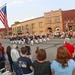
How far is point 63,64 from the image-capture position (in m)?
4.83

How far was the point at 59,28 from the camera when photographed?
251 ft

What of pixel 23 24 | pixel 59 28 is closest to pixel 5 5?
pixel 59 28

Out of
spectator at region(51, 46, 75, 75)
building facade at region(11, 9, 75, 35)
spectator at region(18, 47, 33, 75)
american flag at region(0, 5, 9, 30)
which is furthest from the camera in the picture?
building facade at region(11, 9, 75, 35)

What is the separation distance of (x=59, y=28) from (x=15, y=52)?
222 ft

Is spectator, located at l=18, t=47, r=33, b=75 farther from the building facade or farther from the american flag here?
the building facade

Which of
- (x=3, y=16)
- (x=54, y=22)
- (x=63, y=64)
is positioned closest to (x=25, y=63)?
(x=63, y=64)

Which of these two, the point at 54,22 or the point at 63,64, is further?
the point at 54,22

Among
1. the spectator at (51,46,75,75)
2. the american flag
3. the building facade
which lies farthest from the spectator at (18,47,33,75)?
the building facade

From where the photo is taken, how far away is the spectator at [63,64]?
15.6 ft

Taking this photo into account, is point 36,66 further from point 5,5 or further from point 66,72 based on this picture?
point 5,5

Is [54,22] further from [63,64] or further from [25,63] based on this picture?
[63,64]

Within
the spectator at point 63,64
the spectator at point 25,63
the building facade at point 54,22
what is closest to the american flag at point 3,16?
the spectator at point 25,63

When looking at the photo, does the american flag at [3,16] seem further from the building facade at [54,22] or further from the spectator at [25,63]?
the building facade at [54,22]

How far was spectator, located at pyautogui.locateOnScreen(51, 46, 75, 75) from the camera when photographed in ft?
15.6
